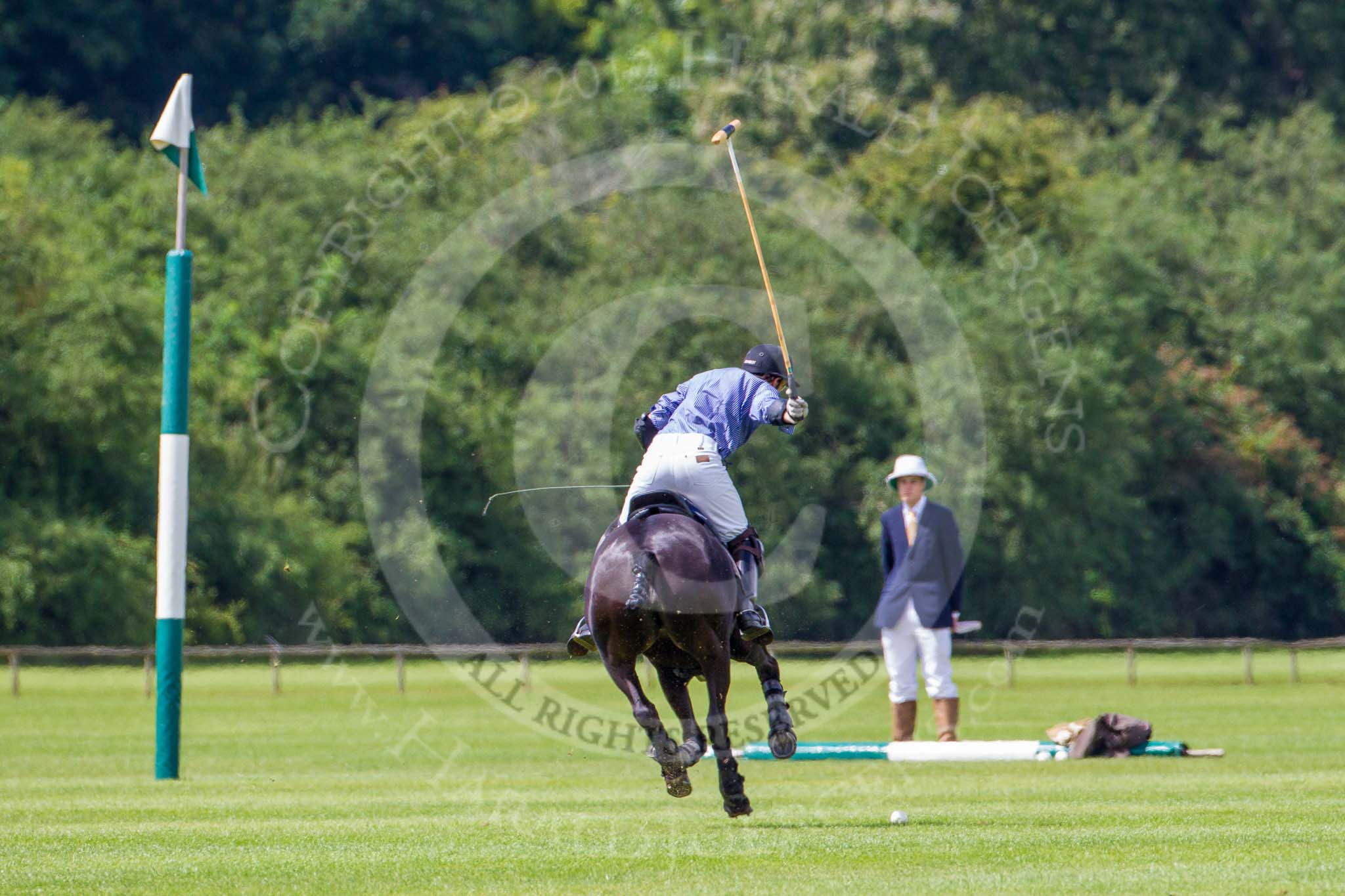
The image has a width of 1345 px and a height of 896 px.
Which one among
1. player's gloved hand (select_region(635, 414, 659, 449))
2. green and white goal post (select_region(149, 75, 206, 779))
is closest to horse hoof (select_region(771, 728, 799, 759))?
player's gloved hand (select_region(635, 414, 659, 449))

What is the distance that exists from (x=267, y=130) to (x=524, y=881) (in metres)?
37.6

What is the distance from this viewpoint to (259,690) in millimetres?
25469

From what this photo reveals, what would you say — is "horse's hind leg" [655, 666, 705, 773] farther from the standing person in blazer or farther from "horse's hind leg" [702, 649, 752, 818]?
the standing person in blazer

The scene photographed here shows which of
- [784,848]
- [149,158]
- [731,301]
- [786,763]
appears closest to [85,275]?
[149,158]

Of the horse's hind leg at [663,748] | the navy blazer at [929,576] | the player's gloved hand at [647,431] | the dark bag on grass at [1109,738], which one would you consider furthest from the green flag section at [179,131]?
the dark bag on grass at [1109,738]

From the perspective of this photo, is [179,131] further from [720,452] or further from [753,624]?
[753,624]

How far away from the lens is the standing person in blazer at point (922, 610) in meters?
14.4

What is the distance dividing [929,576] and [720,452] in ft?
15.7

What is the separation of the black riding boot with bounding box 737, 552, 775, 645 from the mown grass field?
0.92 metres

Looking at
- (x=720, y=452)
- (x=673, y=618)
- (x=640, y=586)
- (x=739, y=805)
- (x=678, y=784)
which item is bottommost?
(x=739, y=805)

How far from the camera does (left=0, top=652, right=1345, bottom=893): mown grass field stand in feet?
25.7

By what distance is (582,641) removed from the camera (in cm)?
995

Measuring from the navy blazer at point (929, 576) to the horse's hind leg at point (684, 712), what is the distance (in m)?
4.54

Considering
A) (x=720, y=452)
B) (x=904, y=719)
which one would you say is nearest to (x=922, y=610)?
(x=904, y=719)
